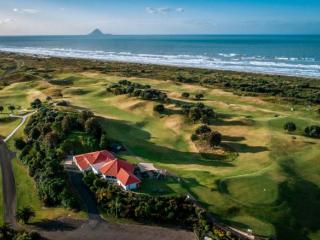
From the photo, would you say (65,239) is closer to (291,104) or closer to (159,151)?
(159,151)

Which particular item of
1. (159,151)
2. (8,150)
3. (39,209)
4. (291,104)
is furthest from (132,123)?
(291,104)

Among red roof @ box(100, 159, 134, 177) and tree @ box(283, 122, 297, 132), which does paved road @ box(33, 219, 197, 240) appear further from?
tree @ box(283, 122, 297, 132)

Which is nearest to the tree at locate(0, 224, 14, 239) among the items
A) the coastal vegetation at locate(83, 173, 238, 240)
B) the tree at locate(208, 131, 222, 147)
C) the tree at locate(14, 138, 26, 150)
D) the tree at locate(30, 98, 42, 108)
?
the coastal vegetation at locate(83, 173, 238, 240)

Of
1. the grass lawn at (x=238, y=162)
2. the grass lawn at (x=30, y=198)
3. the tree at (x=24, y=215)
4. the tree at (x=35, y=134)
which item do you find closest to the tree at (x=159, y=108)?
the grass lawn at (x=238, y=162)

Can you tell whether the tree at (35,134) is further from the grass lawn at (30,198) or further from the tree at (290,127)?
the tree at (290,127)

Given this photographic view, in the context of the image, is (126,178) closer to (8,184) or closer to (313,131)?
(8,184)
